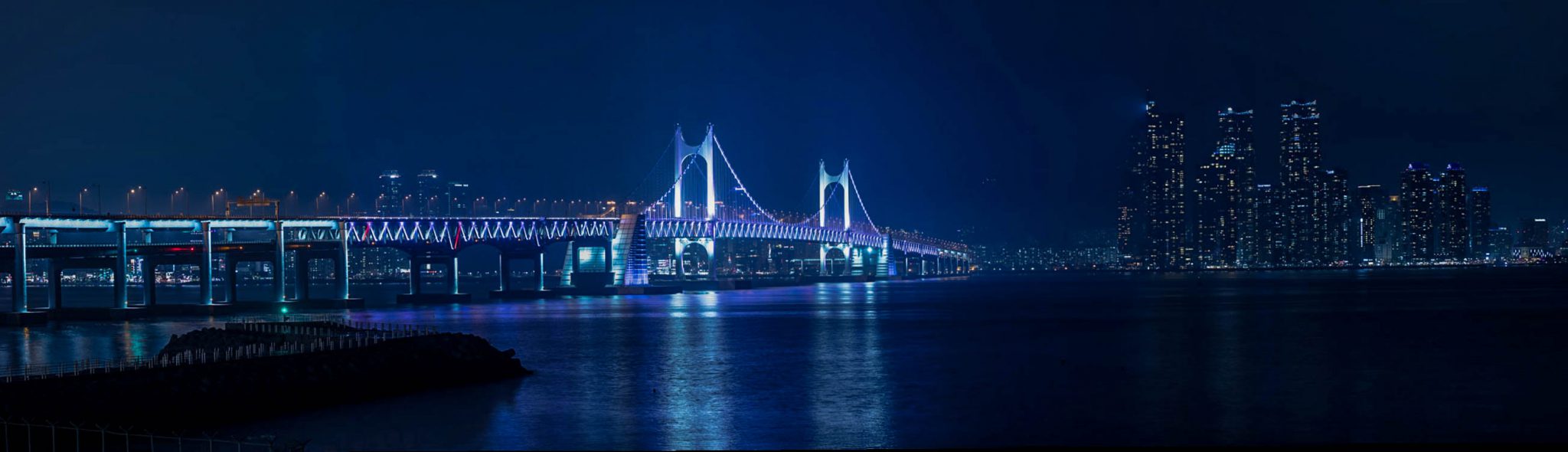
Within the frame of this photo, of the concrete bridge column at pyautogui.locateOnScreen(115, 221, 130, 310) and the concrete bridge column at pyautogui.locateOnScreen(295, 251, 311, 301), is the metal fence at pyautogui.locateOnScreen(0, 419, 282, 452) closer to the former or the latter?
the concrete bridge column at pyautogui.locateOnScreen(115, 221, 130, 310)

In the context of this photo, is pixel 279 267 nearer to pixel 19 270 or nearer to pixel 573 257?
pixel 19 270

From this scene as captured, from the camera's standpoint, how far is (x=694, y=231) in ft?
437

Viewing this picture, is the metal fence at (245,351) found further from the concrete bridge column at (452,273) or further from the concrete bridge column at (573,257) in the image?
the concrete bridge column at (573,257)

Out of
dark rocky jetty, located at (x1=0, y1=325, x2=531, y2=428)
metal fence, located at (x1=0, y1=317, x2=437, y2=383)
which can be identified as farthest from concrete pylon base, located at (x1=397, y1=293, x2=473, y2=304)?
dark rocky jetty, located at (x1=0, y1=325, x2=531, y2=428)

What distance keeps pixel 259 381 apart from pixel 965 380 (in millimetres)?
19362

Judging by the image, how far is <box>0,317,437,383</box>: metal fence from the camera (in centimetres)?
3042

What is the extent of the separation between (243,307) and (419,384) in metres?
61.8

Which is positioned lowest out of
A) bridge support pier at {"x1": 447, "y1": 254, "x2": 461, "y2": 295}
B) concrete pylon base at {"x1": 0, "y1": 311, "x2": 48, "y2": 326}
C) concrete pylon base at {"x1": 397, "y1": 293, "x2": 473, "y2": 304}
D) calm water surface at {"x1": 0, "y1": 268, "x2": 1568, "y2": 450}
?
calm water surface at {"x1": 0, "y1": 268, "x2": 1568, "y2": 450}

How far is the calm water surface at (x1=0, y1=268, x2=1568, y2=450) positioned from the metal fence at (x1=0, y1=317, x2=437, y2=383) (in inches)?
161

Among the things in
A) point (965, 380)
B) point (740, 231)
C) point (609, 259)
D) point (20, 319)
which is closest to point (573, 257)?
point (609, 259)

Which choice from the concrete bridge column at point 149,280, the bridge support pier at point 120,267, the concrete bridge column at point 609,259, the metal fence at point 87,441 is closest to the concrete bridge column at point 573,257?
the concrete bridge column at point 609,259

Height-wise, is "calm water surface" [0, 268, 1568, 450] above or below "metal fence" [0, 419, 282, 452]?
below

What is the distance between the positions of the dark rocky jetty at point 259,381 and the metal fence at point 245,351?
132 mm

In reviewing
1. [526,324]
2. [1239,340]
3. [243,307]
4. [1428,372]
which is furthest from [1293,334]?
[243,307]
